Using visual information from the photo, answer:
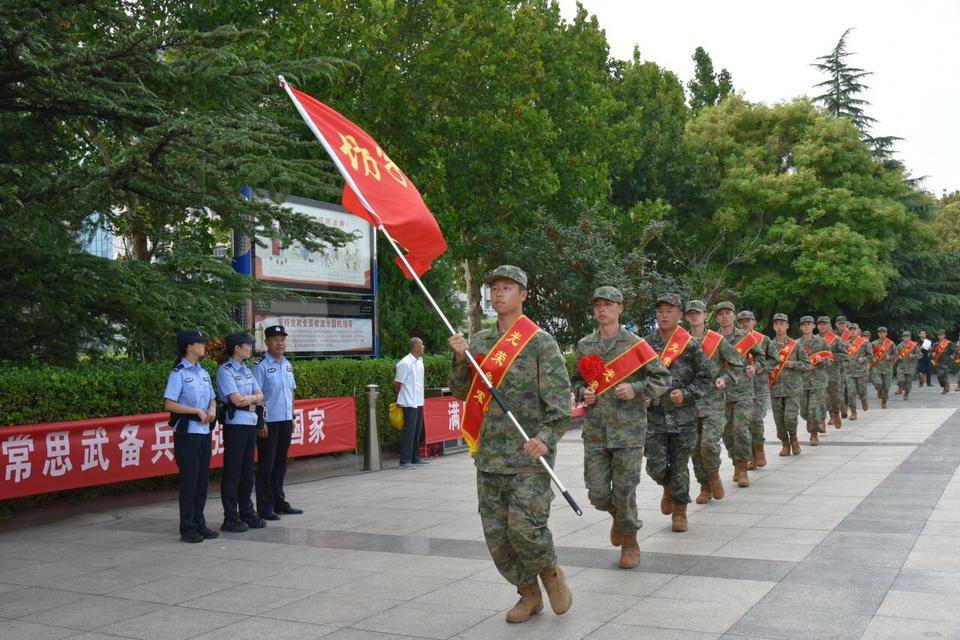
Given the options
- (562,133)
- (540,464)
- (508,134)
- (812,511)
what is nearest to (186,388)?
(540,464)

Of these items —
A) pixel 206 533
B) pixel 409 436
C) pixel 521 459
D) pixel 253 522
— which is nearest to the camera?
pixel 521 459

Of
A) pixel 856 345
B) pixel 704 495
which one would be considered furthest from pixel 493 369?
pixel 856 345

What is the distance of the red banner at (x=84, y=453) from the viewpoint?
8.98m

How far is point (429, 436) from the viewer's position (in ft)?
49.3

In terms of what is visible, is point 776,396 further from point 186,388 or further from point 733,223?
point 733,223

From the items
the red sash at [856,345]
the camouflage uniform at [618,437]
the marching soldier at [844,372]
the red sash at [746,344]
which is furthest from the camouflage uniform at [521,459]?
the red sash at [856,345]

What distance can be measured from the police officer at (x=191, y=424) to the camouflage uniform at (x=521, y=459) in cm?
353

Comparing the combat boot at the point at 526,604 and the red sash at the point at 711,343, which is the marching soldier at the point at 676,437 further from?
the combat boot at the point at 526,604

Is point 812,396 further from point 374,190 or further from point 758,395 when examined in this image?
point 374,190

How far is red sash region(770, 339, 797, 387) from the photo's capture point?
1319cm

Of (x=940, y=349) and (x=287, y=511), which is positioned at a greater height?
(x=940, y=349)

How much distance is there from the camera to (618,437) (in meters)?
6.90

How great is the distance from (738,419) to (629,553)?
471cm

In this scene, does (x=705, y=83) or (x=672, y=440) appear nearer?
(x=672, y=440)
